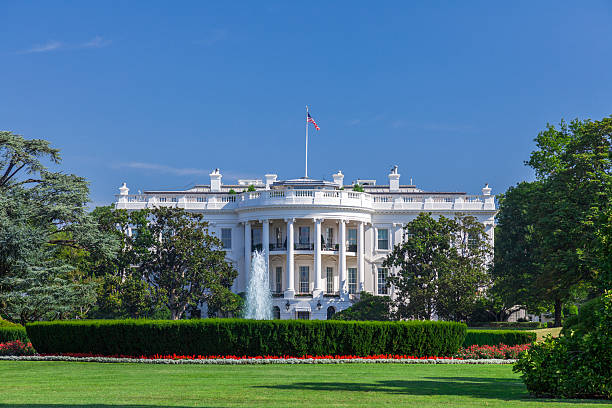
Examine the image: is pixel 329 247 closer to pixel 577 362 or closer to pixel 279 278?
pixel 279 278

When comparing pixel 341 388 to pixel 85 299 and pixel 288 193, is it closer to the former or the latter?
pixel 85 299

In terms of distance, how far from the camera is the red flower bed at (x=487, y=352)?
31406 millimetres

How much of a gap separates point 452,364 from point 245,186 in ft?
189

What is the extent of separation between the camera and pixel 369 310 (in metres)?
59.3

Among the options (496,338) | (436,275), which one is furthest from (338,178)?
(496,338)

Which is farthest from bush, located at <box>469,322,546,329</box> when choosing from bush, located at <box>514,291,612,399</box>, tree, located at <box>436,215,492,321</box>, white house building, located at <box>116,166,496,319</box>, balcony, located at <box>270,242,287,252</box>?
bush, located at <box>514,291,612,399</box>

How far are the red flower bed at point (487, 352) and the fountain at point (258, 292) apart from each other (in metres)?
31.6

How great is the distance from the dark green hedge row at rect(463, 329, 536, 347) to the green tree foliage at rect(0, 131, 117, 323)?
19.2 metres

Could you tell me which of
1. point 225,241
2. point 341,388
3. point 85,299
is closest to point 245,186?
point 225,241

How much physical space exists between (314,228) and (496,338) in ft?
119

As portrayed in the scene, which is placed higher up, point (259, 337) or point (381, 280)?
point (381, 280)

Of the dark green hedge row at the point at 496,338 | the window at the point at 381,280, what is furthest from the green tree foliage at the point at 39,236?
the window at the point at 381,280

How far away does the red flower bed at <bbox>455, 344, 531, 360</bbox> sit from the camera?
3141 centimetres

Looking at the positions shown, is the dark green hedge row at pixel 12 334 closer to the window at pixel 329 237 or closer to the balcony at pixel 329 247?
the balcony at pixel 329 247
